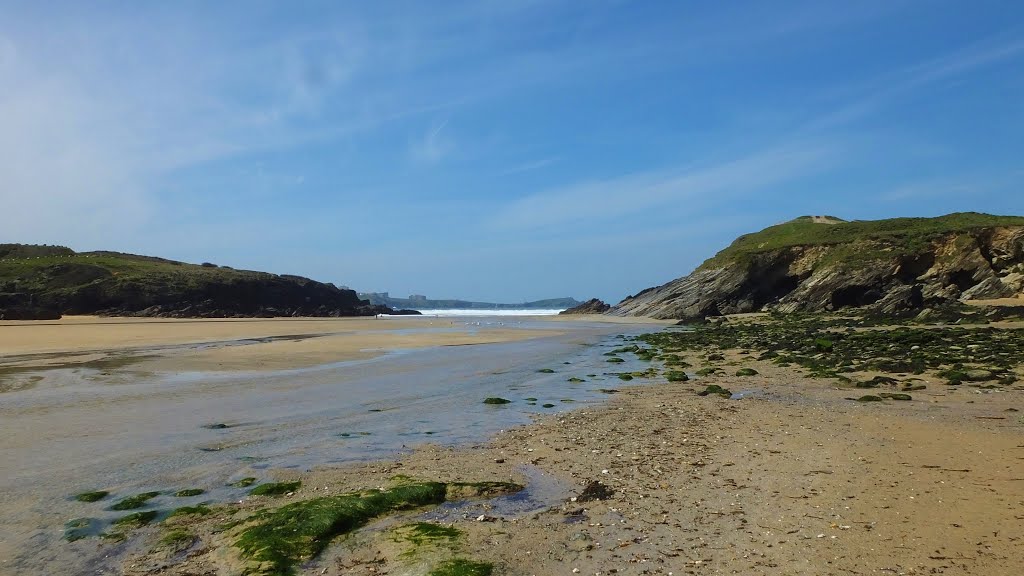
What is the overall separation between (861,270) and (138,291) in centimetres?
7373

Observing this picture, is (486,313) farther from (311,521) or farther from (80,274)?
(311,521)

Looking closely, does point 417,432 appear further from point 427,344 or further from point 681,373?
point 427,344

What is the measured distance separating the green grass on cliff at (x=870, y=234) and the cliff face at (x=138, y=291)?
56555 millimetres

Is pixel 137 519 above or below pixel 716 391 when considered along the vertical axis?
below

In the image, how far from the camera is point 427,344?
33.0 meters

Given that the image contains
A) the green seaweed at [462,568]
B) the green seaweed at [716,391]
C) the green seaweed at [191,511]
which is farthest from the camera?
the green seaweed at [716,391]

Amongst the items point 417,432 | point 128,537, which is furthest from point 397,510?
Result: point 417,432

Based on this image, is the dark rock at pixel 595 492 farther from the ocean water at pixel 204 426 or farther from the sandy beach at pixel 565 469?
the ocean water at pixel 204 426

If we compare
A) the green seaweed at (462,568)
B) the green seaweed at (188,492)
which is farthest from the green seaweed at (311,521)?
the green seaweed at (188,492)

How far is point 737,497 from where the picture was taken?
6734 mm

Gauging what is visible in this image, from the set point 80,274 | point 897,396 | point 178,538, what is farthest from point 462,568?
point 80,274

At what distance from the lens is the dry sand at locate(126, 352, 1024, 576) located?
5086 mm

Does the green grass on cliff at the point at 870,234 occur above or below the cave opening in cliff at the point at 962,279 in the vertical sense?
above

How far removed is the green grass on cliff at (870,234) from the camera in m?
52.8
